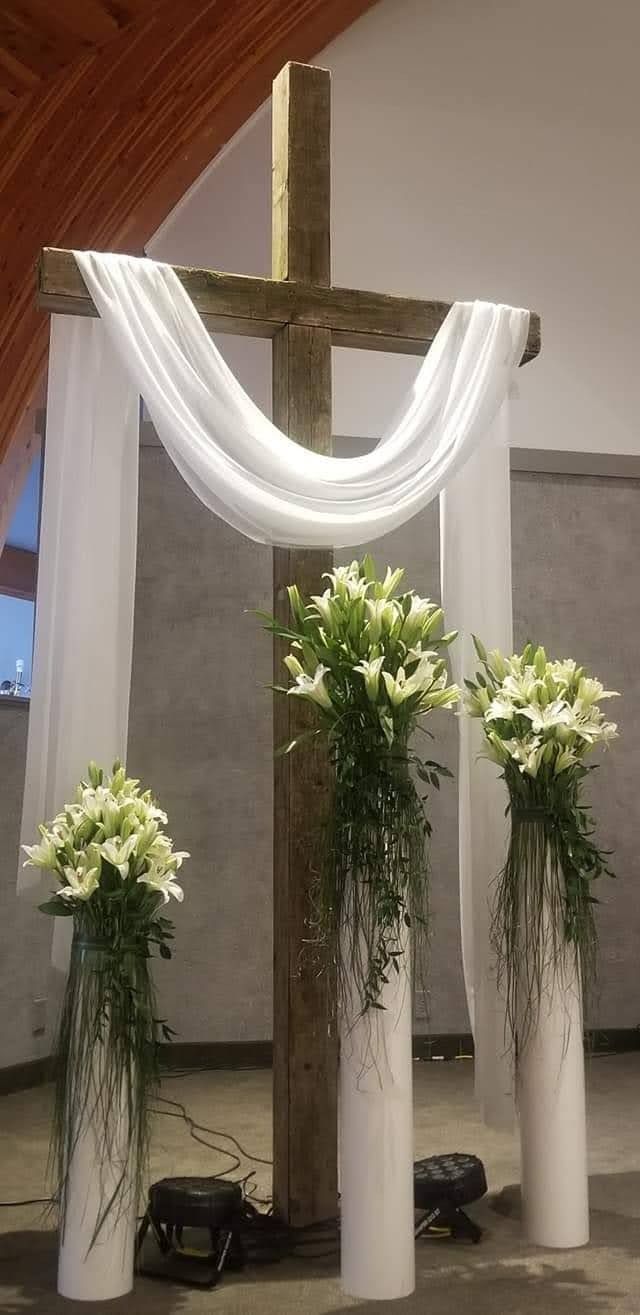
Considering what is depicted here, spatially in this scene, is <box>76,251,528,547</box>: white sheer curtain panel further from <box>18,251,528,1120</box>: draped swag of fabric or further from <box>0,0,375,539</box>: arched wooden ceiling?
<box>0,0,375,539</box>: arched wooden ceiling

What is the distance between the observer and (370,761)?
2.47m

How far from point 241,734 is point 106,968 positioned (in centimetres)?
264

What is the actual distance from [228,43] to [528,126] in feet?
4.64

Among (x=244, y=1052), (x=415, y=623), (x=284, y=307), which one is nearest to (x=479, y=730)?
(x=415, y=623)

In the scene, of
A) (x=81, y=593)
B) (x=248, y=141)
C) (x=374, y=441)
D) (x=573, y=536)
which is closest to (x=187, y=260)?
(x=248, y=141)

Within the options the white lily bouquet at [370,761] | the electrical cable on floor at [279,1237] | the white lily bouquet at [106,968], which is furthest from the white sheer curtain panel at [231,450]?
the electrical cable on floor at [279,1237]

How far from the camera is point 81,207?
13.7 ft

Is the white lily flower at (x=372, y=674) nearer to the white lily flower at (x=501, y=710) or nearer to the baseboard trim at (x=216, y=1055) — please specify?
the white lily flower at (x=501, y=710)

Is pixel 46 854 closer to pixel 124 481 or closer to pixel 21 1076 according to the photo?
pixel 124 481

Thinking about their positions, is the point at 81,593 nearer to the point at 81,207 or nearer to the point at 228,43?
the point at 81,207

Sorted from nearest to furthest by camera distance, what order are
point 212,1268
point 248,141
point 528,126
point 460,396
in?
point 212,1268 → point 460,396 → point 248,141 → point 528,126

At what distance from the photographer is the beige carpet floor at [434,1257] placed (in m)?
2.25

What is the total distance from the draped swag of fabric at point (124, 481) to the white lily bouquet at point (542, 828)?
8.5 inches

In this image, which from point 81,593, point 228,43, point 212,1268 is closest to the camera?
point 212,1268
